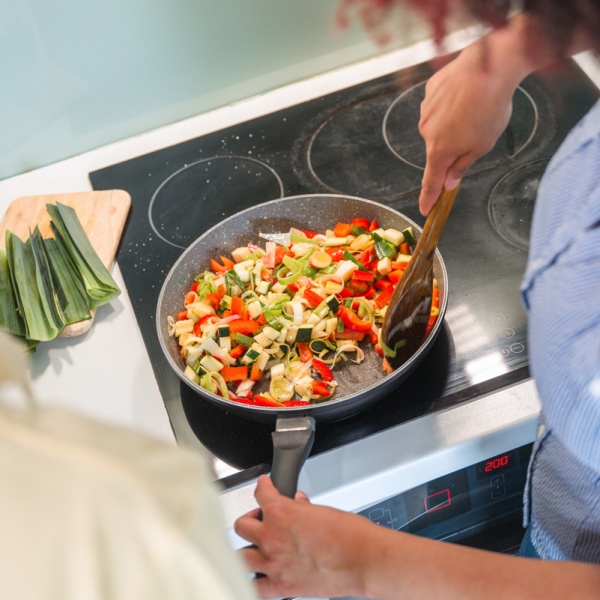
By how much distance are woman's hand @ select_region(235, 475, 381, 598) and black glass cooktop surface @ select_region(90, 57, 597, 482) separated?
175 mm

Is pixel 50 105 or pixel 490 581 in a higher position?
pixel 50 105

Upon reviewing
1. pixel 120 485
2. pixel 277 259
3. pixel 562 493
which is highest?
pixel 120 485

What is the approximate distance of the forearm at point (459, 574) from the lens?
2.21ft

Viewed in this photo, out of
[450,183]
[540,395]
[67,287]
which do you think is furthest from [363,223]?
[540,395]

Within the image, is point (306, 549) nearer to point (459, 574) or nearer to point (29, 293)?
point (459, 574)

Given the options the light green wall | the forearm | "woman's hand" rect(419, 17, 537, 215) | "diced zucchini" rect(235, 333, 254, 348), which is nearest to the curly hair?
"woman's hand" rect(419, 17, 537, 215)

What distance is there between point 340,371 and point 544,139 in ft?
1.87

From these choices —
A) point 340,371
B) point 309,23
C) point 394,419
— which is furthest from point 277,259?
point 309,23

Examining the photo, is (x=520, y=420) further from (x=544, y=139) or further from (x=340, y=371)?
(x=544, y=139)

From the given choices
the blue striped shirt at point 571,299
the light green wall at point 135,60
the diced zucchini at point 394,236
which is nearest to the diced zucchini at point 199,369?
the diced zucchini at point 394,236

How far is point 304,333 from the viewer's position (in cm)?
103

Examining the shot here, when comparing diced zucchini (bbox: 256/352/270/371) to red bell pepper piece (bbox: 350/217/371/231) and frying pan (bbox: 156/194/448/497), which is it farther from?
red bell pepper piece (bbox: 350/217/371/231)

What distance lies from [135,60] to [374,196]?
51 centimetres

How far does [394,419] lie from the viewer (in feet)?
3.12
